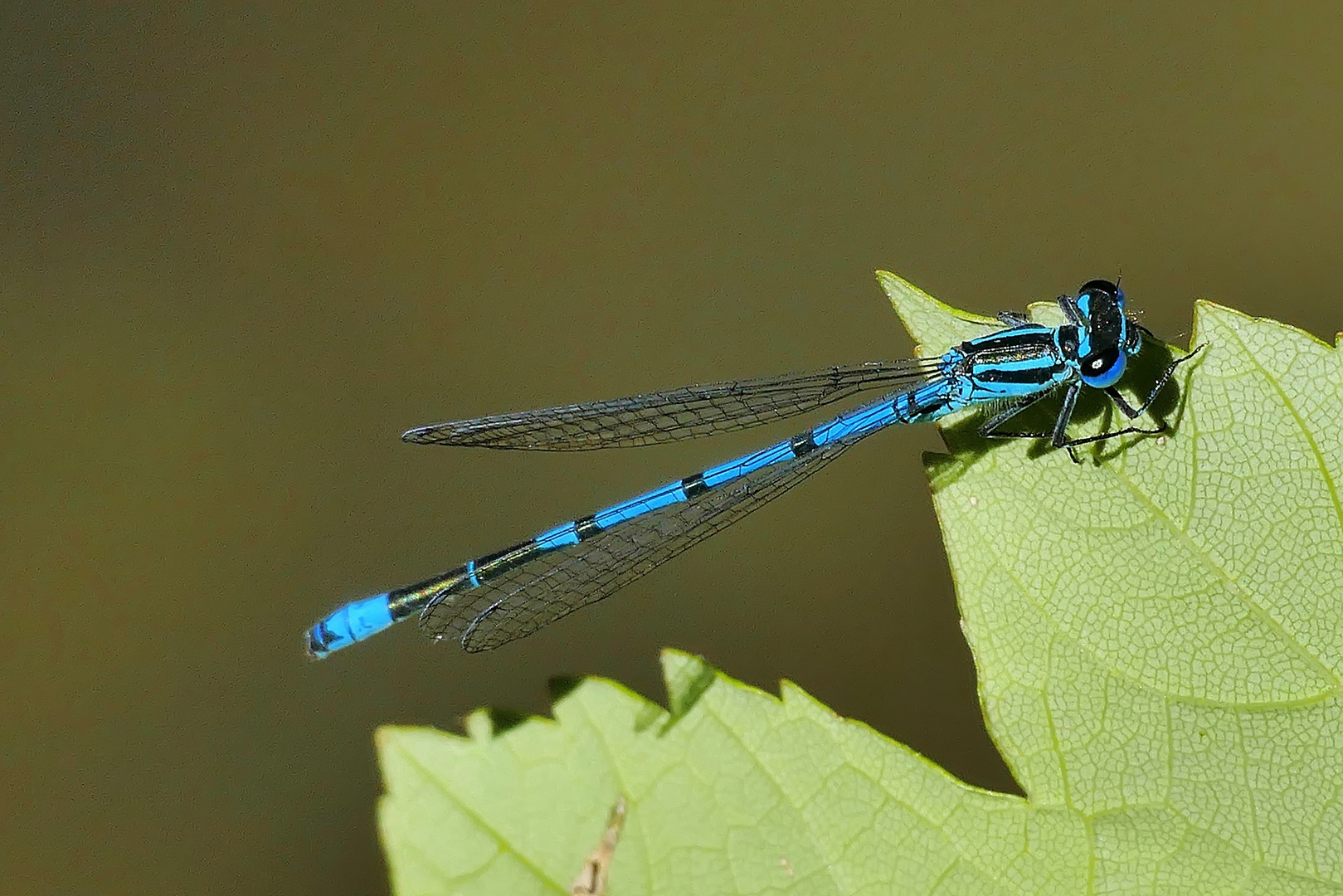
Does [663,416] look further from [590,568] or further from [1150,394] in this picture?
[1150,394]

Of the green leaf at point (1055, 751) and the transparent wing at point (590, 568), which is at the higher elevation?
the transparent wing at point (590, 568)

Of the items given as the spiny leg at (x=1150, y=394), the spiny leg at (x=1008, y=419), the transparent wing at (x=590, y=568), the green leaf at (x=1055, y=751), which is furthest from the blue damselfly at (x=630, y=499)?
the green leaf at (x=1055, y=751)

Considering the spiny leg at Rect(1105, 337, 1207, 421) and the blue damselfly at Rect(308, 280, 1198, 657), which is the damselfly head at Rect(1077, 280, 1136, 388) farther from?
the blue damselfly at Rect(308, 280, 1198, 657)

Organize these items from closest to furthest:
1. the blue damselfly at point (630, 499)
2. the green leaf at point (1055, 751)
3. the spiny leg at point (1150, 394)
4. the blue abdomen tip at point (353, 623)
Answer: the green leaf at point (1055, 751)
the spiny leg at point (1150, 394)
the blue damselfly at point (630, 499)
the blue abdomen tip at point (353, 623)

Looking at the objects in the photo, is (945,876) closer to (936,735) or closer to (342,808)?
(936,735)

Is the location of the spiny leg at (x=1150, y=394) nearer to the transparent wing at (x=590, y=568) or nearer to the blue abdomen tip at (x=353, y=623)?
the transparent wing at (x=590, y=568)

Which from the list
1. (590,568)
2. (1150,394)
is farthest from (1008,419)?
(590,568)
